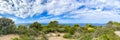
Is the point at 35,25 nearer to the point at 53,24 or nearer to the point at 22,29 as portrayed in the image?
the point at 53,24

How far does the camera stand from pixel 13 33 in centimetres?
2205

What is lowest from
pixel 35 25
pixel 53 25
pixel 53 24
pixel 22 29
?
pixel 22 29

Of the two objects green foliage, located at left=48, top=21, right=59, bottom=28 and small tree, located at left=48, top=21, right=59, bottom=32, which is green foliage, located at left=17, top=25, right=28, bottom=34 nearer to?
small tree, located at left=48, top=21, right=59, bottom=32

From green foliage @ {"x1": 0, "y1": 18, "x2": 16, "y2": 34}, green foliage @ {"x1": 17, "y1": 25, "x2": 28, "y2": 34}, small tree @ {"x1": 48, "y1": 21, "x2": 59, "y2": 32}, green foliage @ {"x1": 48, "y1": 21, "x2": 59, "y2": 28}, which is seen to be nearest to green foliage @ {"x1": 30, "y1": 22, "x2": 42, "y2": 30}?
small tree @ {"x1": 48, "y1": 21, "x2": 59, "y2": 32}

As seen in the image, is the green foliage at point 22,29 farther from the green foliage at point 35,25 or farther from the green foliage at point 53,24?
the green foliage at point 53,24

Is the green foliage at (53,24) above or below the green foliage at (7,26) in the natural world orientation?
above

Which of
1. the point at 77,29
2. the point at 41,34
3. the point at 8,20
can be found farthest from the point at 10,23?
the point at 77,29

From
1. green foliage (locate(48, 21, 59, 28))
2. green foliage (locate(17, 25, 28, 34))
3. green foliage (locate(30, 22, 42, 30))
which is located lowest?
green foliage (locate(17, 25, 28, 34))

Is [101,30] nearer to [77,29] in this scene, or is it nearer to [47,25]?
[77,29]

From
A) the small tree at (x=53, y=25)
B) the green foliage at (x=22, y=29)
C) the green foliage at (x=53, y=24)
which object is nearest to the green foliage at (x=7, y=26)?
the green foliage at (x=22, y=29)

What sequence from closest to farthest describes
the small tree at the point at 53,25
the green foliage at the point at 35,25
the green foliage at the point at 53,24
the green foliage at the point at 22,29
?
the green foliage at the point at 22,29 < the green foliage at the point at 35,25 < the small tree at the point at 53,25 < the green foliage at the point at 53,24

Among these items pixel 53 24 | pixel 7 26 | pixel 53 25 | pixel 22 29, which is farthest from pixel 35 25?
pixel 7 26

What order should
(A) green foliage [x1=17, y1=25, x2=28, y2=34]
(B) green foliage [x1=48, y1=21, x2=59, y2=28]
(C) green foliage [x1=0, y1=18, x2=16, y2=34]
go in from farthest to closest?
(B) green foliage [x1=48, y1=21, x2=59, y2=28] → (A) green foliage [x1=17, y1=25, x2=28, y2=34] → (C) green foliage [x1=0, y1=18, x2=16, y2=34]

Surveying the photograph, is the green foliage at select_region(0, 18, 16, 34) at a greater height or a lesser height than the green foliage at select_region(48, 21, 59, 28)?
lesser
